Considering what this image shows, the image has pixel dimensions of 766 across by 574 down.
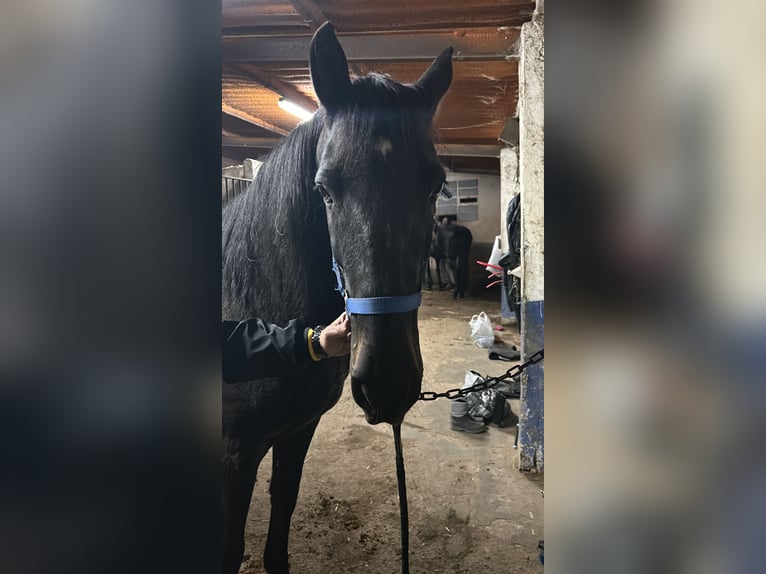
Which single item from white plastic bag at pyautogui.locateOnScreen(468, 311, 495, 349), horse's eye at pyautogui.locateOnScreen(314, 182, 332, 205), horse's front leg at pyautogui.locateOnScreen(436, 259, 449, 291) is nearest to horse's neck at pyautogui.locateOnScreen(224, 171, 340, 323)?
horse's eye at pyautogui.locateOnScreen(314, 182, 332, 205)

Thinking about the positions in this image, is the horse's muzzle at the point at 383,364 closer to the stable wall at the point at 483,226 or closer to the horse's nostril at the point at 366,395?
the horse's nostril at the point at 366,395

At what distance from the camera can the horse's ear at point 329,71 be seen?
3.04 ft

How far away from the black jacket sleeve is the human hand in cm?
5

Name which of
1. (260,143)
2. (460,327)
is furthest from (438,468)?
(260,143)

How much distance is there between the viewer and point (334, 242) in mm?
914

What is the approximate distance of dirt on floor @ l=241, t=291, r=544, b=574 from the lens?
1712 mm

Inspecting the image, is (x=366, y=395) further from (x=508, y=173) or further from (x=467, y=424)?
(x=508, y=173)

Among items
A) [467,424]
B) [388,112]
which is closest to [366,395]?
[388,112]

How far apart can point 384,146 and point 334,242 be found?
9.3 inches
